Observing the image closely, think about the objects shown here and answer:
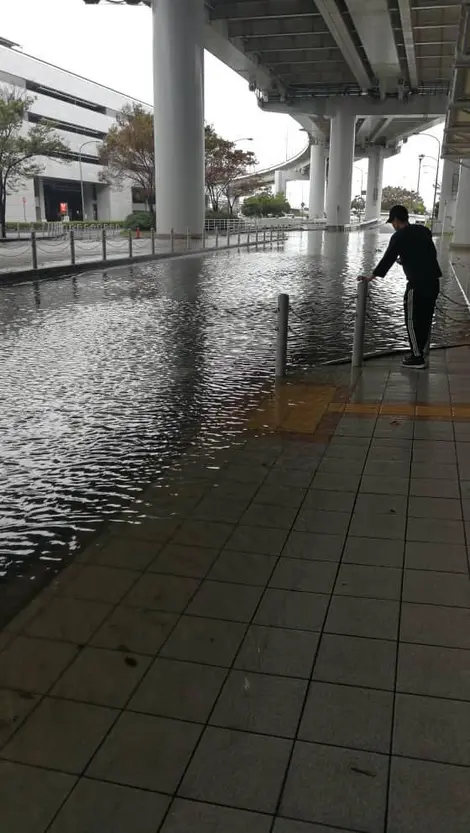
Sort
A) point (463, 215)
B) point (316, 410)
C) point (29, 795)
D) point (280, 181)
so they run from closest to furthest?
point (29, 795)
point (316, 410)
point (463, 215)
point (280, 181)

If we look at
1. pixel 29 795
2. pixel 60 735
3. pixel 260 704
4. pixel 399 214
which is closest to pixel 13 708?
pixel 60 735

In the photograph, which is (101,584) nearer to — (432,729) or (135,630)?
(135,630)

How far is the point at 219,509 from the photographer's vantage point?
4.09 m

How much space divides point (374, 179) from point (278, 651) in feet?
303

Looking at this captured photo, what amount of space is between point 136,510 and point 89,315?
319 inches

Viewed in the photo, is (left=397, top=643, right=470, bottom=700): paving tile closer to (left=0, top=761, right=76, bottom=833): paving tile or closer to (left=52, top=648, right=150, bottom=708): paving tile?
(left=52, top=648, right=150, bottom=708): paving tile

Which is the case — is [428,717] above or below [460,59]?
below

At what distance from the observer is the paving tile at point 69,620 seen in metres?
2.90

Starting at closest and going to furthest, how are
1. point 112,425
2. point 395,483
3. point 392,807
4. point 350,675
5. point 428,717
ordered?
point 392,807
point 428,717
point 350,675
point 395,483
point 112,425

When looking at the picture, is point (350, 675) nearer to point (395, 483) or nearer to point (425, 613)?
point (425, 613)

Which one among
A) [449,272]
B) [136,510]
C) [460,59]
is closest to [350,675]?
[136,510]

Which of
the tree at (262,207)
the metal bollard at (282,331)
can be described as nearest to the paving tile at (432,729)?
the metal bollard at (282,331)

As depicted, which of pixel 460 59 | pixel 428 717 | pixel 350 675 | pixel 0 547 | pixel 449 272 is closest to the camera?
pixel 428 717

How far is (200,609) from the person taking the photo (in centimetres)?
304
